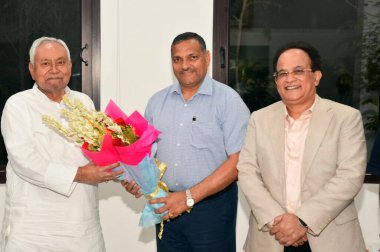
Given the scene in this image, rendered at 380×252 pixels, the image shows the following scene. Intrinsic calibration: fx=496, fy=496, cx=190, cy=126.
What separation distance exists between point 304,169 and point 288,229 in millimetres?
273

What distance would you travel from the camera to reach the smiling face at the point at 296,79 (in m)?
2.26

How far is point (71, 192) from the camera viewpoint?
2.52 metres

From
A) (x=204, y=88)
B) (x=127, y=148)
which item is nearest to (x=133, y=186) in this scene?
(x=127, y=148)

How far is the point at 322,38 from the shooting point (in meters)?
3.84

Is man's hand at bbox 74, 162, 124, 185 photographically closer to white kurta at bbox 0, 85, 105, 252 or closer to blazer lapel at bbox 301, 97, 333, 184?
white kurta at bbox 0, 85, 105, 252

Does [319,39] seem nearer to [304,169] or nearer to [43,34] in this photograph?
[304,169]

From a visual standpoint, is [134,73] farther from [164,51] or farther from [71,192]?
[71,192]

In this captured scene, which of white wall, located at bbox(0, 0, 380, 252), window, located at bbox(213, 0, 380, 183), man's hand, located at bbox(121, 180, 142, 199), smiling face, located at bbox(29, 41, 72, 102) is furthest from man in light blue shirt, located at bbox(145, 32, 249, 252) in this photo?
window, located at bbox(213, 0, 380, 183)

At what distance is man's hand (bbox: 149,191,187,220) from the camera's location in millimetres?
2486

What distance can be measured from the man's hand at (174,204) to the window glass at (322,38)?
1.57 metres

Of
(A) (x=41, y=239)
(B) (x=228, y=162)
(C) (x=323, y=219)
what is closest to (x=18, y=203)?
(A) (x=41, y=239)

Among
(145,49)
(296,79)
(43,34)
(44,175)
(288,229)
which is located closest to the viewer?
(288,229)

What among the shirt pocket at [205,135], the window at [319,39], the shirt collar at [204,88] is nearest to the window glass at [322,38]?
the window at [319,39]

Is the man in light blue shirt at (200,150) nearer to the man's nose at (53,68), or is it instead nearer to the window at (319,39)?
the man's nose at (53,68)
